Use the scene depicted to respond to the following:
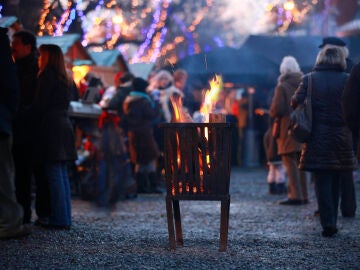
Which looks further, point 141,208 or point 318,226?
point 141,208

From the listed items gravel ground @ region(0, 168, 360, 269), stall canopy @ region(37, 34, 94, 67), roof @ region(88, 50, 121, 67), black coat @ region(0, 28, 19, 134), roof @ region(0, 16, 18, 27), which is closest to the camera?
gravel ground @ region(0, 168, 360, 269)

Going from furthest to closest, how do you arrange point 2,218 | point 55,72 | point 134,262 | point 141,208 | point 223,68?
point 223,68, point 141,208, point 55,72, point 2,218, point 134,262

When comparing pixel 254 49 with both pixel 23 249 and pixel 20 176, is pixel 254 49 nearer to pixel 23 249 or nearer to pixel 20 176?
pixel 20 176

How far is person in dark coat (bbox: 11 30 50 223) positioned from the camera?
8.43 m

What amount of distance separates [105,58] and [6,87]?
16806mm

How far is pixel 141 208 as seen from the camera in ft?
35.9

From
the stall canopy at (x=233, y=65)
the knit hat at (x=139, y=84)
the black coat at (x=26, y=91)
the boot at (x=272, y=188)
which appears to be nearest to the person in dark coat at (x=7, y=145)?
the black coat at (x=26, y=91)

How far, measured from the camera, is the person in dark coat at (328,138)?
8008 millimetres

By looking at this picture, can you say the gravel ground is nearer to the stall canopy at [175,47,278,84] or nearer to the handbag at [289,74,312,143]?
the handbag at [289,74,312,143]

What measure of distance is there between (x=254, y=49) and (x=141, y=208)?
1260 centimetres

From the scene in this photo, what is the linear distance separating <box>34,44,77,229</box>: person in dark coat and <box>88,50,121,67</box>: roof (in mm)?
14873

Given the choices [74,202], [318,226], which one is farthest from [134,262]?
[74,202]

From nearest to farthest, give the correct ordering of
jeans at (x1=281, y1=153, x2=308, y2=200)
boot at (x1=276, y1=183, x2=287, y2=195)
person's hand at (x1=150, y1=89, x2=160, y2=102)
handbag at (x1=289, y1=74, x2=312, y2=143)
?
1. handbag at (x1=289, y1=74, x2=312, y2=143)
2. jeans at (x1=281, y1=153, x2=308, y2=200)
3. boot at (x1=276, y1=183, x2=287, y2=195)
4. person's hand at (x1=150, y1=89, x2=160, y2=102)

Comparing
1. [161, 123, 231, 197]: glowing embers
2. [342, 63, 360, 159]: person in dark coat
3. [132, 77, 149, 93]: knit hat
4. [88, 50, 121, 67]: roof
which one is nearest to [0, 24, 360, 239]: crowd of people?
[342, 63, 360, 159]: person in dark coat
